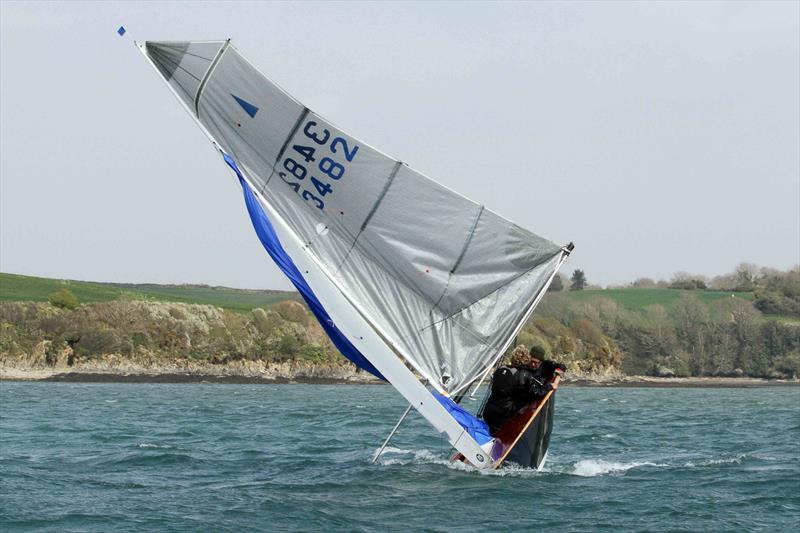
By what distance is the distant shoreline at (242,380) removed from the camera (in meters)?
62.0

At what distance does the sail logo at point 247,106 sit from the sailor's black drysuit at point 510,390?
5526 millimetres

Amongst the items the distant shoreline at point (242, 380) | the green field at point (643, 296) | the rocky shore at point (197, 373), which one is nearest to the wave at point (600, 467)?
the distant shoreline at point (242, 380)

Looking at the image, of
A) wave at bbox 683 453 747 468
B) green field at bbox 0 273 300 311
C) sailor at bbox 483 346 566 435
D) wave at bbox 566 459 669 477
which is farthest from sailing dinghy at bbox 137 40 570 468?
green field at bbox 0 273 300 311

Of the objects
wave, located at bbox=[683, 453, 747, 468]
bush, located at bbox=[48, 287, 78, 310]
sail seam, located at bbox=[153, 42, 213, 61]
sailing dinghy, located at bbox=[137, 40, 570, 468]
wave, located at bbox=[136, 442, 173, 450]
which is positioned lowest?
bush, located at bbox=[48, 287, 78, 310]

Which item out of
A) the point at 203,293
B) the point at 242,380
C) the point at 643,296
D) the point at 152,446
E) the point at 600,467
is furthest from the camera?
the point at 203,293

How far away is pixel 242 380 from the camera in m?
67.5

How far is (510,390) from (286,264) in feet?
13.5

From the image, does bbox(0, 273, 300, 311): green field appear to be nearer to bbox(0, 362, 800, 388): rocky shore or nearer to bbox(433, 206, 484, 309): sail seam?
bbox(0, 362, 800, 388): rocky shore

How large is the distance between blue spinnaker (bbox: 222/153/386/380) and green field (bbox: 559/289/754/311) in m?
88.9

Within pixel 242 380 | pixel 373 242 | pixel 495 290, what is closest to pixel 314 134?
pixel 373 242

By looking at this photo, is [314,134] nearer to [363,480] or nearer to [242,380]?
[363,480]

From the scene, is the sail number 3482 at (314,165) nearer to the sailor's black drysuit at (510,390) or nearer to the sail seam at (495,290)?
the sail seam at (495,290)

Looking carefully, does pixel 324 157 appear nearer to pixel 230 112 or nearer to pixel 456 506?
pixel 230 112

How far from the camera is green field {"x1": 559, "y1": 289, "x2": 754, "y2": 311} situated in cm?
10606
